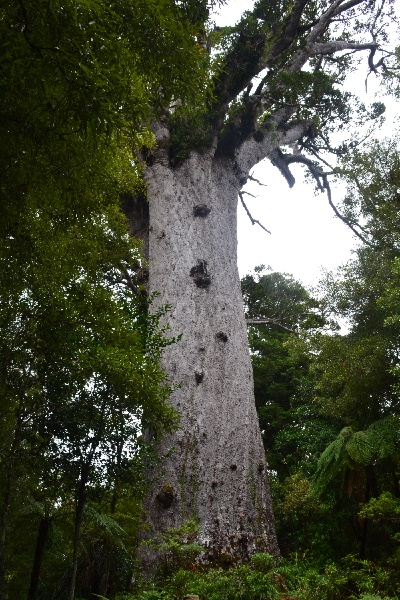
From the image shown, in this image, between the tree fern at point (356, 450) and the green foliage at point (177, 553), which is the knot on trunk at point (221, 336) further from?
the green foliage at point (177, 553)

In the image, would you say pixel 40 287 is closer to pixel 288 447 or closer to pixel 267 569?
pixel 267 569

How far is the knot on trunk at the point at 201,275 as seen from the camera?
6758 mm

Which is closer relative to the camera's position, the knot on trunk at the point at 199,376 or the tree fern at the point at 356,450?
the tree fern at the point at 356,450

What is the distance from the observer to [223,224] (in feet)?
25.5

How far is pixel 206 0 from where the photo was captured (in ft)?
14.2

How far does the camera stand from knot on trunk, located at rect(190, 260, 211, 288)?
676 centimetres

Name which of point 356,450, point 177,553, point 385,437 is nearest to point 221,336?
point 356,450

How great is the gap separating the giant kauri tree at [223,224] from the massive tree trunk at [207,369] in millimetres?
14

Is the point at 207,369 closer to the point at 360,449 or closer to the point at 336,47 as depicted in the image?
the point at 360,449

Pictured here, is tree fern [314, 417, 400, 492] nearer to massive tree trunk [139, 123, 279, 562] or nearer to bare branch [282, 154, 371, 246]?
massive tree trunk [139, 123, 279, 562]

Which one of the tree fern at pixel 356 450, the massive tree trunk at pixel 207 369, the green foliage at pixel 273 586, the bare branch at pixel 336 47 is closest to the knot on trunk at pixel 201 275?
the massive tree trunk at pixel 207 369

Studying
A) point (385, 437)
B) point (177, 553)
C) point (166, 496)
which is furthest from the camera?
point (385, 437)

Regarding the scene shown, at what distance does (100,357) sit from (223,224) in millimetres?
4461

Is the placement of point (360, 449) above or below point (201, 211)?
below
